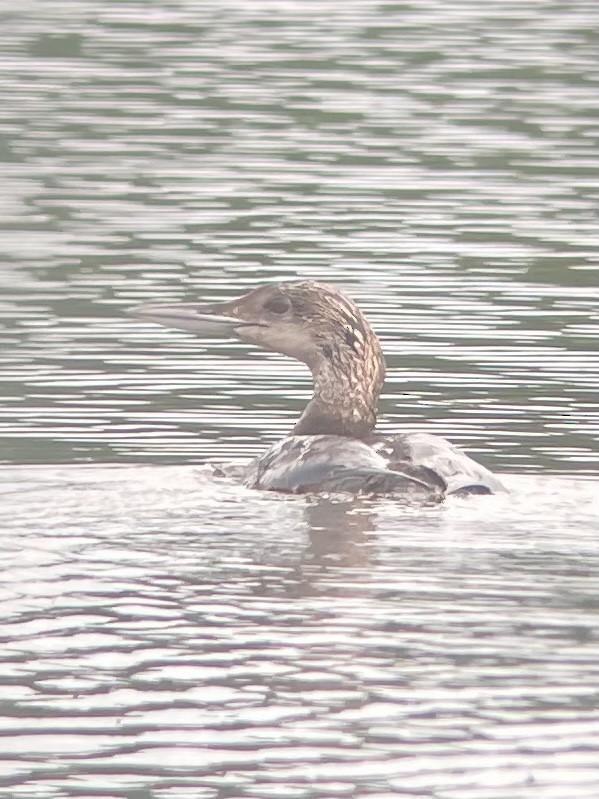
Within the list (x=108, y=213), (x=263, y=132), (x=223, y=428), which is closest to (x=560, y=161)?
(x=263, y=132)

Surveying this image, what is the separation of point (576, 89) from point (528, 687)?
1567 centimetres

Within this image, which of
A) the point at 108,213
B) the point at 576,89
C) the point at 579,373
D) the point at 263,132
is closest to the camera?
the point at 579,373

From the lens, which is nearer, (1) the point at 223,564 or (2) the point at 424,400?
(1) the point at 223,564

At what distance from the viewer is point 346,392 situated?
980 centimetres

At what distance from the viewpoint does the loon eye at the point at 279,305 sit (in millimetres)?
9945

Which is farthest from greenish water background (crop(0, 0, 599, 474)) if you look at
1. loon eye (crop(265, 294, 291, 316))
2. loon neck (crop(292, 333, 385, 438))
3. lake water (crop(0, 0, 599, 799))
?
loon eye (crop(265, 294, 291, 316))

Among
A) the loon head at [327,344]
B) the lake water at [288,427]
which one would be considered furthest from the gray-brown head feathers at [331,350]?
the lake water at [288,427]

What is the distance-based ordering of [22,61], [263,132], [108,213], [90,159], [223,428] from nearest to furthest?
[223,428] < [108,213] < [90,159] < [263,132] < [22,61]

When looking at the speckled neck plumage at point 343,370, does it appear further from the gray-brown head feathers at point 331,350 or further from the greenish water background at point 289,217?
the greenish water background at point 289,217

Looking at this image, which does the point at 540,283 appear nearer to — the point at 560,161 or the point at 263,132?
the point at 560,161

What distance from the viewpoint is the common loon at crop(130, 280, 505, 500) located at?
8969 millimetres

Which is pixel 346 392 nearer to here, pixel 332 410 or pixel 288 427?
pixel 332 410

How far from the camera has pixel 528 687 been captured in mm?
6633

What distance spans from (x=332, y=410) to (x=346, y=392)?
0.09m
